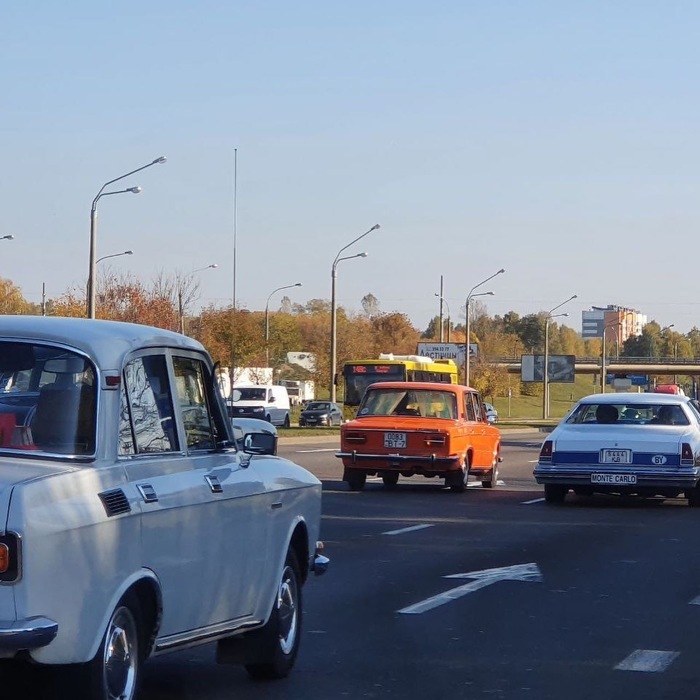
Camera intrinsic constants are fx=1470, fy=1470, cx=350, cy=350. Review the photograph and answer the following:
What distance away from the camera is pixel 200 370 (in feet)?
23.4

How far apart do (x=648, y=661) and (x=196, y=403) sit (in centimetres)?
310

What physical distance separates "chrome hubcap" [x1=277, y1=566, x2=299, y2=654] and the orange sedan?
562 inches

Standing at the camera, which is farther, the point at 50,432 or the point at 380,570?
the point at 380,570

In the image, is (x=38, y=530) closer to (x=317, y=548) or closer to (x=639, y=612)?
(x=317, y=548)

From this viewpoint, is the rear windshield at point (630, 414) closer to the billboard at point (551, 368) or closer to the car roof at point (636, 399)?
the car roof at point (636, 399)

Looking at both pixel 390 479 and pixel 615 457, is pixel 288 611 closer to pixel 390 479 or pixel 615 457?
pixel 615 457

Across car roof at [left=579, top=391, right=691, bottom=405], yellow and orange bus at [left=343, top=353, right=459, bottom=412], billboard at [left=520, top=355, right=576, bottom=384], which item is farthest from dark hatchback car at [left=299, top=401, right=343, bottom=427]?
car roof at [left=579, top=391, right=691, bottom=405]

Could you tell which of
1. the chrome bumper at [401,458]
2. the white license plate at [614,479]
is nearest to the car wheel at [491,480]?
the chrome bumper at [401,458]

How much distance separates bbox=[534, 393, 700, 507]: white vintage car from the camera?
1942 centimetres

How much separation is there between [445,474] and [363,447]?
1378 mm

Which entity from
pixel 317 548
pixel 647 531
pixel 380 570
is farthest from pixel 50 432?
pixel 647 531

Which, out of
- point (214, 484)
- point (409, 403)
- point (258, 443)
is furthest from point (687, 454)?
point (214, 484)

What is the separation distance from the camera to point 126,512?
5621 millimetres

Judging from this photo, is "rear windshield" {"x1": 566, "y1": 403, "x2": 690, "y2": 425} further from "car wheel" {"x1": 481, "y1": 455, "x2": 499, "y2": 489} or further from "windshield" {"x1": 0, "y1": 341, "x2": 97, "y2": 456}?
"windshield" {"x1": 0, "y1": 341, "x2": 97, "y2": 456}
